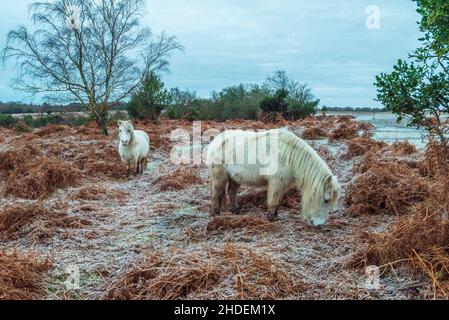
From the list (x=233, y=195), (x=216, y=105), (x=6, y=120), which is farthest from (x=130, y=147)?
(x=6, y=120)

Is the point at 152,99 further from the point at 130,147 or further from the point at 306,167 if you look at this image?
the point at 306,167

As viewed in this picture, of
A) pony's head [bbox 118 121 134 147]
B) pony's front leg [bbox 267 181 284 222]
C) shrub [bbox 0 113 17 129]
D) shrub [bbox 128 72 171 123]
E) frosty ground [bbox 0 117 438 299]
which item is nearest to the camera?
frosty ground [bbox 0 117 438 299]

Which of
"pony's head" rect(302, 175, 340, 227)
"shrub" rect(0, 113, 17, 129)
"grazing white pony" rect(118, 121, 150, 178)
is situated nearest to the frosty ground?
"pony's head" rect(302, 175, 340, 227)

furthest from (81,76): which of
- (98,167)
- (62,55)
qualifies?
(98,167)

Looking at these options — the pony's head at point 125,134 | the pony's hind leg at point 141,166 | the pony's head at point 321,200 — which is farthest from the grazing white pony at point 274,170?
the pony's hind leg at point 141,166

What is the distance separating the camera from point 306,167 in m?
5.05

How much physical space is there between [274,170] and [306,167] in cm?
44

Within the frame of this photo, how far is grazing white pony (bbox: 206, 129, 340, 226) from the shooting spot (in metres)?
4.88

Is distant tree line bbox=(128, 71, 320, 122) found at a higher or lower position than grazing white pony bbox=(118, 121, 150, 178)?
higher

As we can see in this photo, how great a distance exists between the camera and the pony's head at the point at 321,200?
480 centimetres

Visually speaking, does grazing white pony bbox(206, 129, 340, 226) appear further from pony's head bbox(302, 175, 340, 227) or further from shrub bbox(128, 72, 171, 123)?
shrub bbox(128, 72, 171, 123)
